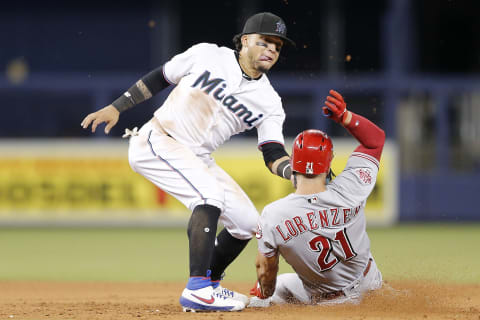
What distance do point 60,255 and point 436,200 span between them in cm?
623

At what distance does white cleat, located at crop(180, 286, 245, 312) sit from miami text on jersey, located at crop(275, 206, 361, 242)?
0.55 metres

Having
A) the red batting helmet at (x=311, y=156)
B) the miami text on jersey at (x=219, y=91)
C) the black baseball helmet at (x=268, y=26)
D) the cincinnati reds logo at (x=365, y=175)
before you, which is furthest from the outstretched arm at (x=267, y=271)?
the black baseball helmet at (x=268, y=26)

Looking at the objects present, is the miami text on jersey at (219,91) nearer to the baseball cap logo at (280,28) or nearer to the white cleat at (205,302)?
the baseball cap logo at (280,28)

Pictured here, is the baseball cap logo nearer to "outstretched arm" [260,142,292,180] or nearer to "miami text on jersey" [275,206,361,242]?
"outstretched arm" [260,142,292,180]

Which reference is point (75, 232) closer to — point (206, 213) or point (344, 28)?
point (206, 213)

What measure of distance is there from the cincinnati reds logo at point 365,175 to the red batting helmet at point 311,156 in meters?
0.22

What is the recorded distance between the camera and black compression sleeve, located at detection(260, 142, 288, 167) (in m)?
5.03

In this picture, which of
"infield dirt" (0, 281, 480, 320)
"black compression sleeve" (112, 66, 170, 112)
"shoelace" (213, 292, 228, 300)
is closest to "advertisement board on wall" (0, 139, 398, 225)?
"infield dirt" (0, 281, 480, 320)

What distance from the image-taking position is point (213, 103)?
4957 millimetres

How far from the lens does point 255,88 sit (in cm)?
501

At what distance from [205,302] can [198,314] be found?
0.08 metres

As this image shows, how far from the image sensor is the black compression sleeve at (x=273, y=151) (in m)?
5.03

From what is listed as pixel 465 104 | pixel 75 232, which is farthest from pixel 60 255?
pixel 465 104

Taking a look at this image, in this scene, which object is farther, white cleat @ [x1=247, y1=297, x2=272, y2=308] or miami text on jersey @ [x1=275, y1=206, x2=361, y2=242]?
white cleat @ [x1=247, y1=297, x2=272, y2=308]
